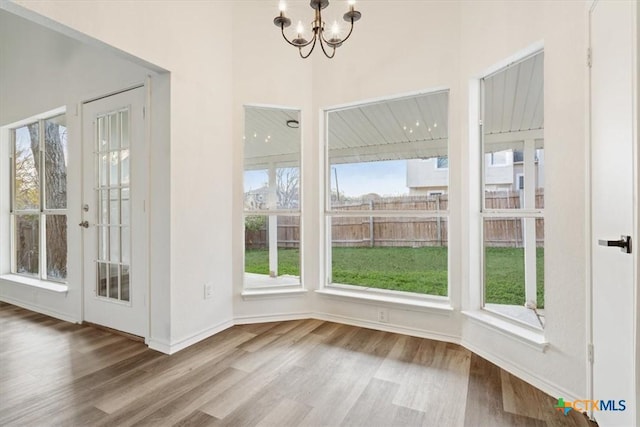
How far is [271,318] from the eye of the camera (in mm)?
3266

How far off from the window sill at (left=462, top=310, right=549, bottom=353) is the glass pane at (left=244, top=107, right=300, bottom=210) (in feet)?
6.52

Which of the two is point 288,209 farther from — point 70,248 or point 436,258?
point 70,248

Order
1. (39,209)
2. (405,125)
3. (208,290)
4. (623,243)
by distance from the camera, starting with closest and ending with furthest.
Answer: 1. (623,243)
2. (208,290)
3. (405,125)
4. (39,209)

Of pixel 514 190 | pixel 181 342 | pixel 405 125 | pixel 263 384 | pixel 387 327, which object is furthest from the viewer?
pixel 405 125

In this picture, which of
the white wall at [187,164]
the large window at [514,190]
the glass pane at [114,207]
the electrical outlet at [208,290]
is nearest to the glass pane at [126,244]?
the glass pane at [114,207]

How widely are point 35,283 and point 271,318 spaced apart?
2895mm

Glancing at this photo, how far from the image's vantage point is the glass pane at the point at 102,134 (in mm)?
3059

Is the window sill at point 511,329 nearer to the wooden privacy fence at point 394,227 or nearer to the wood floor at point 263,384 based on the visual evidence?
the wood floor at point 263,384

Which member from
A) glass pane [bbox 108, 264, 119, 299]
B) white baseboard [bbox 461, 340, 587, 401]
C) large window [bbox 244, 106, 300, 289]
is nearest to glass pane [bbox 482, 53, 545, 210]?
white baseboard [bbox 461, 340, 587, 401]

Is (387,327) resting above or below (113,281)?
below

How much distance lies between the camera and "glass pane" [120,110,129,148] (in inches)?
114

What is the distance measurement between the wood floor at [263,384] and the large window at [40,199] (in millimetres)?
1163

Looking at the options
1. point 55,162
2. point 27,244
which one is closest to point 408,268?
point 55,162

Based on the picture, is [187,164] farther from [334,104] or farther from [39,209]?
[39,209]
